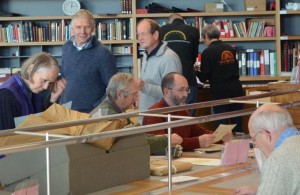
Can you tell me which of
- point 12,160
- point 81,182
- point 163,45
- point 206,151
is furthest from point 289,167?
point 163,45

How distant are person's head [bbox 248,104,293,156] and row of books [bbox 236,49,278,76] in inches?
290

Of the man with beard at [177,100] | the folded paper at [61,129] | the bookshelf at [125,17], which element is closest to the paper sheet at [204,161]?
the man with beard at [177,100]

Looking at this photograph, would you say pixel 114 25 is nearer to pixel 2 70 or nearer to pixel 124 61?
pixel 124 61

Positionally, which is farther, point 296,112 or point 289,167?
point 296,112

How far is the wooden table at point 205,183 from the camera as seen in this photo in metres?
3.56

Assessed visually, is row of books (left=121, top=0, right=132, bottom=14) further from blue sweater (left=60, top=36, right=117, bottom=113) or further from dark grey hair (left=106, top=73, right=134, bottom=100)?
dark grey hair (left=106, top=73, right=134, bottom=100)

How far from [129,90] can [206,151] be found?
648 millimetres

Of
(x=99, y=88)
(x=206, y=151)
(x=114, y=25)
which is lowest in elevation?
(x=206, y=151)

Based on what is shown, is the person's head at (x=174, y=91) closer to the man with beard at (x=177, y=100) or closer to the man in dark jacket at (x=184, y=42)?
the man with beard at (x=177, y=100)

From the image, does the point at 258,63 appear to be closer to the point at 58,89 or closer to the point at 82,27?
the point at 82,27

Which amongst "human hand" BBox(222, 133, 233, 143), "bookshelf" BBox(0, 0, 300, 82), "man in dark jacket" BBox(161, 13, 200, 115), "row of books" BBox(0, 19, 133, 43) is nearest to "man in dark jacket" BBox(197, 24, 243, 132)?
"man in dark jacket" BBox(161, 13, 200, 115)

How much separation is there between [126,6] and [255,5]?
5.75 ft

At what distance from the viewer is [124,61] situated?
10.5m

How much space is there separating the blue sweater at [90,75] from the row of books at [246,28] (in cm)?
457
